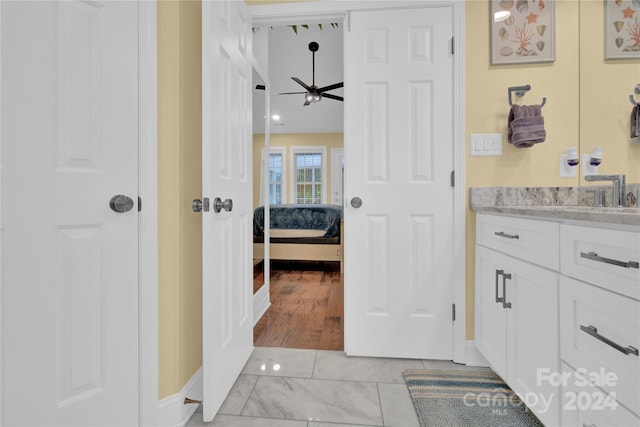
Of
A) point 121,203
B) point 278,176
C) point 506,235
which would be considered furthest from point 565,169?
point 278,176

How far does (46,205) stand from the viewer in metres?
0.90

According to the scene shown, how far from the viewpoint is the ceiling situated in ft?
13.8

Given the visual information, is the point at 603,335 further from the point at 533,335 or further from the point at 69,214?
the point at 69,214

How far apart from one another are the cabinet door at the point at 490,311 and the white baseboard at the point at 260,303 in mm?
1513

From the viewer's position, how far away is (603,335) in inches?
33.1

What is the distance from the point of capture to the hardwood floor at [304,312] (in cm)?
204

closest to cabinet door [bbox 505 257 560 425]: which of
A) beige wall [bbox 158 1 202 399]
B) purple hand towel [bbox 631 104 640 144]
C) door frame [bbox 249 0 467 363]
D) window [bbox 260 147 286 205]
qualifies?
door frame [bbox 249 0 467 363]

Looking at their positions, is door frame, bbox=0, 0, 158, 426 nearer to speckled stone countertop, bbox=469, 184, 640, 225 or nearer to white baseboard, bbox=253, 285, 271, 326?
white baseboard, bbox=253, 285, 271, 326

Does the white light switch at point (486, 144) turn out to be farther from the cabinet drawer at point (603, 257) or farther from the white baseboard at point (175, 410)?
the white baseboard at point (175, 410)

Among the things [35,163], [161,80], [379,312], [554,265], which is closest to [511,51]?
[554,265]

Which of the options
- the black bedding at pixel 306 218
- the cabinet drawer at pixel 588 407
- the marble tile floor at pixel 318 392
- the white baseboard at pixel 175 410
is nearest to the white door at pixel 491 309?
the marble tile floor at pixel 318 392

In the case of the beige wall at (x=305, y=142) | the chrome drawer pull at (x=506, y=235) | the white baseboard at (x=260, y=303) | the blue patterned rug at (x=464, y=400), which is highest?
the beige wall at (x=305, y=142)

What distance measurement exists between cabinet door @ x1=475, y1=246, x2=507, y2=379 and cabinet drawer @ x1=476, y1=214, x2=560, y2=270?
0.07 m

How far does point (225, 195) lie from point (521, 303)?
1.35m
